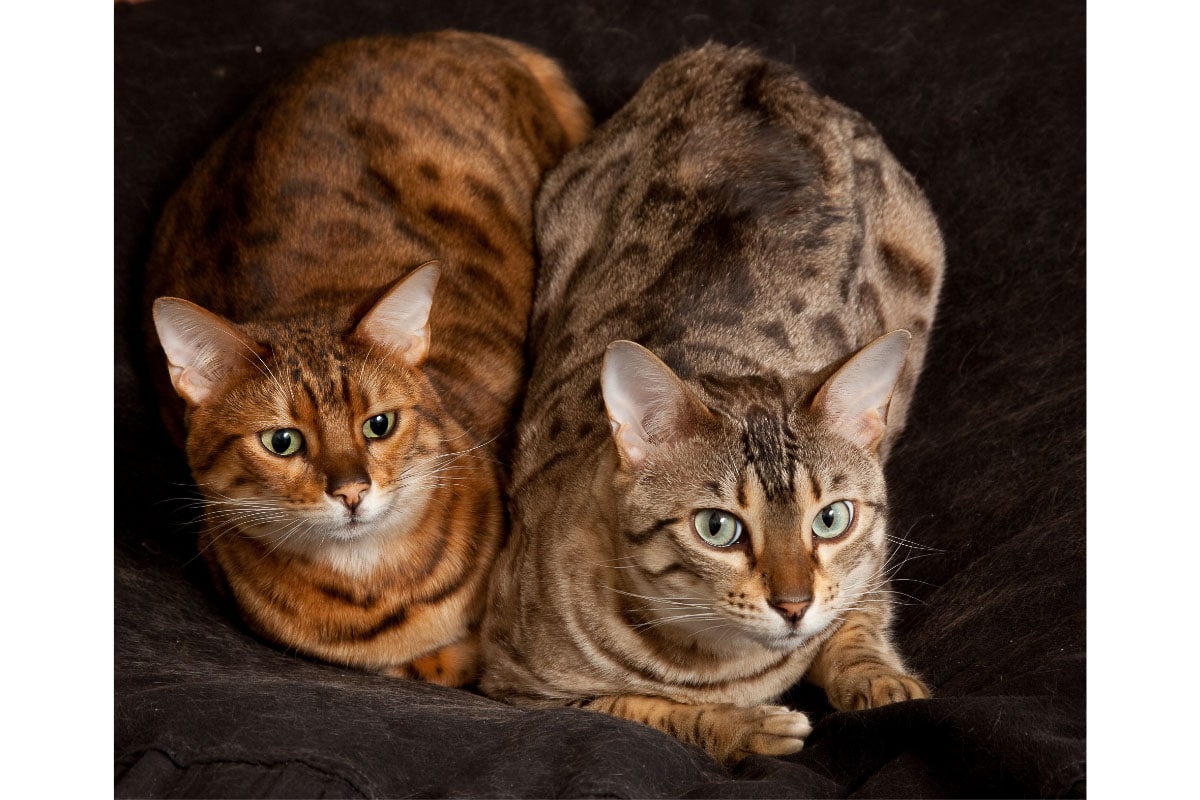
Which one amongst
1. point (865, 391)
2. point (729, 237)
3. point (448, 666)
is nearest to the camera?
point (865, 391)

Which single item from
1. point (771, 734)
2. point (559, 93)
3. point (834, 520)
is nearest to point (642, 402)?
point (834, 520)

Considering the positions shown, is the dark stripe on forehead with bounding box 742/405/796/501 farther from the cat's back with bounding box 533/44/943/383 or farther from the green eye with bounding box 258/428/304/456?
the green eye with bounding box 258/428/304/456

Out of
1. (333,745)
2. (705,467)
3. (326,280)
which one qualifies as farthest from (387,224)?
(333,745)

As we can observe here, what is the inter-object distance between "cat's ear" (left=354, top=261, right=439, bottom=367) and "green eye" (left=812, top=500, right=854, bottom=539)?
902 millimetres

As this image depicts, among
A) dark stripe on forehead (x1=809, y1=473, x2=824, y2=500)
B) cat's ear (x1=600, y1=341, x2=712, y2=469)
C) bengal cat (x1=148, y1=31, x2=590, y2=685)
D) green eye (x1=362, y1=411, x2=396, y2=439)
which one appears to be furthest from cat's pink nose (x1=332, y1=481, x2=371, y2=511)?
dark stripe on forehead (x1=809, y1=473, x2=824, y2=500)

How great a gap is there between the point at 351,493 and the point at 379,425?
0.65 feet

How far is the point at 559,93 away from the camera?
3783 mm

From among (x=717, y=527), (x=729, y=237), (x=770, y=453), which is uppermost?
(x=729, y=237)

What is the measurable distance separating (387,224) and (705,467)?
4.04 feet

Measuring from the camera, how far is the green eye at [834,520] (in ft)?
7.03

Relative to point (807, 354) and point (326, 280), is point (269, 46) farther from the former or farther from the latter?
point (807, 354)

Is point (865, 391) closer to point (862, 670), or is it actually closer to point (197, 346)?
point (862, 670)

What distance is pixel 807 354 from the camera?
2.73 metres

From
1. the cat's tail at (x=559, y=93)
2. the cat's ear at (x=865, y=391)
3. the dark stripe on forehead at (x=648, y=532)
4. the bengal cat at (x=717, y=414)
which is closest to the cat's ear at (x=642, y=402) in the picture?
the bengal cat at (x=717, y=414)
